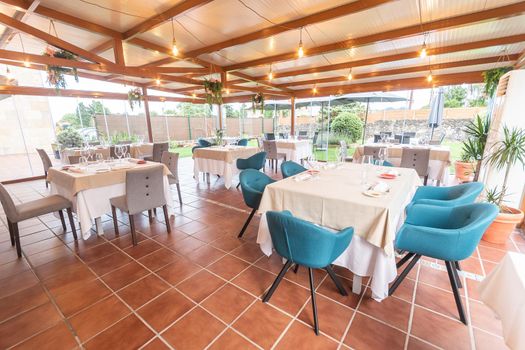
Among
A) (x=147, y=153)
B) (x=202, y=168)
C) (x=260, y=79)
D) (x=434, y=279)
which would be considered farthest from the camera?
(x=260, y=79)

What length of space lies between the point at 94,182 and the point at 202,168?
9.04ft

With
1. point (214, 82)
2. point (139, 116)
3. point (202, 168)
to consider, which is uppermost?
point (214, 82)

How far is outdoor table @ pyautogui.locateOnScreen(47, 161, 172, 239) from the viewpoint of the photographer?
8.55 ft

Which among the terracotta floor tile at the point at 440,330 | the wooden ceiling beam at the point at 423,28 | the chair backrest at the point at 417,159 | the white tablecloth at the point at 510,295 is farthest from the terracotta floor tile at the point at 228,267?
the wooden ceiling beam at the point at 423,28

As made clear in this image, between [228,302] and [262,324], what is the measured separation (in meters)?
0.35

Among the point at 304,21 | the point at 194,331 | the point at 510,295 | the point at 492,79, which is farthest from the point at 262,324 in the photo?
the point at 492,79

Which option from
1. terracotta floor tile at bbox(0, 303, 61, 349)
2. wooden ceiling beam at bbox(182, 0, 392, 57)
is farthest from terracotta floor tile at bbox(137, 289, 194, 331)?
wooden ceiling beam at bbox(182, 0, 392, 57)

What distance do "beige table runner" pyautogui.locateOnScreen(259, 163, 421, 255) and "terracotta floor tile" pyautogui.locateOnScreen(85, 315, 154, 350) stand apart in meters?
1.24

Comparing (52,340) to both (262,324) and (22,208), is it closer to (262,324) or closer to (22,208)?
(262,324)

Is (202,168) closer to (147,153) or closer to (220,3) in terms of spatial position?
(147,153)

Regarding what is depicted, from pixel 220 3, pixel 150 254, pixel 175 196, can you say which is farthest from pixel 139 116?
pixel 150 254

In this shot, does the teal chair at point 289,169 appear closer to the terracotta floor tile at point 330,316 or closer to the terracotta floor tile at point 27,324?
the terracotta floor tile at point 330,316

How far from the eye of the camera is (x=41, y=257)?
2.52 meters

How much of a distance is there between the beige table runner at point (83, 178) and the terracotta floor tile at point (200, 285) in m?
1.65
